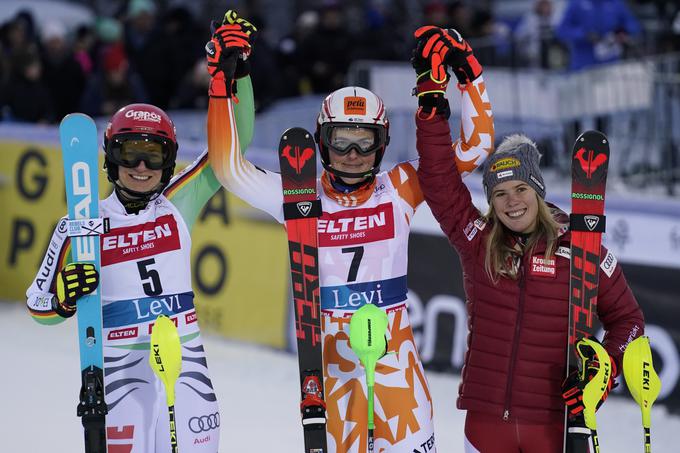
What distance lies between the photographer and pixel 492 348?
487cm

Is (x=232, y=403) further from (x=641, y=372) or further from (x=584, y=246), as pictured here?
(x=641, y=372)

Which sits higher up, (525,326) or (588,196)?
(588,196)

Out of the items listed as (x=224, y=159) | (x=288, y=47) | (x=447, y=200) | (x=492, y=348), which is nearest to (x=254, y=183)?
(x=224, y=159)

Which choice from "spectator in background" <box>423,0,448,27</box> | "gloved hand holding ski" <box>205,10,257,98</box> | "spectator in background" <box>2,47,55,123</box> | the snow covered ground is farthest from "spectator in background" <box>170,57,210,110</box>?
"gloved hand holding ski" <box>205,10,257,98</box>

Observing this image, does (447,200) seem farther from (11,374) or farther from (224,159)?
(11,374)

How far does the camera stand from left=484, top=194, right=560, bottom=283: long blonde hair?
486 cm

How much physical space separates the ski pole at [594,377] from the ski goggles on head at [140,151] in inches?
72.4

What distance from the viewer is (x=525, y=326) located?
4.83m

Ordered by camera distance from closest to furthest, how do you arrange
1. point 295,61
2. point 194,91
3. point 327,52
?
point 194,91
point 327,52
point 295,61

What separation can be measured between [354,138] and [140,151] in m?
0.88

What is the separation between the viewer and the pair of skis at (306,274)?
4.87 m

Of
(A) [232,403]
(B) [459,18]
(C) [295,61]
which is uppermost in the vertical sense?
(B) [459,18]

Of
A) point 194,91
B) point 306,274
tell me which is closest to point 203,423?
point 306,274

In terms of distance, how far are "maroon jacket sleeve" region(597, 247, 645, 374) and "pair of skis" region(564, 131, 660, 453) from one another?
0.23 ft
